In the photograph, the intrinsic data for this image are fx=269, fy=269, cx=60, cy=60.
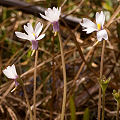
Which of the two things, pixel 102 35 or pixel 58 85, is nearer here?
pixel 102 35

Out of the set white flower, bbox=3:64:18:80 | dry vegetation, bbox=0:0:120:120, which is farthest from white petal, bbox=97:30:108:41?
dry vegetation, bbox=0:0:120:120

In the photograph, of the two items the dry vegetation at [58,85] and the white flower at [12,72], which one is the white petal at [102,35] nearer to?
the white flower at [12,72]

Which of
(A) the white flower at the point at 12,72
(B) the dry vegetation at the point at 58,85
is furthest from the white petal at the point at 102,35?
(B) the dry vegetation at the point at 58,85

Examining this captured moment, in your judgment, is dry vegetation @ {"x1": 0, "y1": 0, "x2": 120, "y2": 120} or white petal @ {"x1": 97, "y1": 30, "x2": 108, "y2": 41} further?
dry vegetation @ {"x1": 0, "y1": 0, "x2": 120, "y2": 120}

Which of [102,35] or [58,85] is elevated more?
[102,35]

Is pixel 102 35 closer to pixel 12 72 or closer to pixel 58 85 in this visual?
pixel 12 72

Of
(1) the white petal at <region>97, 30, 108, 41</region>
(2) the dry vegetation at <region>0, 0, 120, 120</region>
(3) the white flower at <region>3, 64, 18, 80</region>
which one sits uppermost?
(1) the white petal at <region>97, 30, 108, 41</region>

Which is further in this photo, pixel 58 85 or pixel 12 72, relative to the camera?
pixel 58 85

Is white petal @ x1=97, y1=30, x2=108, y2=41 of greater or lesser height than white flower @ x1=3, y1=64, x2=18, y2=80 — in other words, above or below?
above

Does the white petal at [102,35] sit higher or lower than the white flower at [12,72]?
higher

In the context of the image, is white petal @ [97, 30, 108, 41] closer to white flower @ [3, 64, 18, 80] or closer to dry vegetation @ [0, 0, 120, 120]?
white flower @ [3, 64, 18, 80]

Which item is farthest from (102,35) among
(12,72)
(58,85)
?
(58,85)
